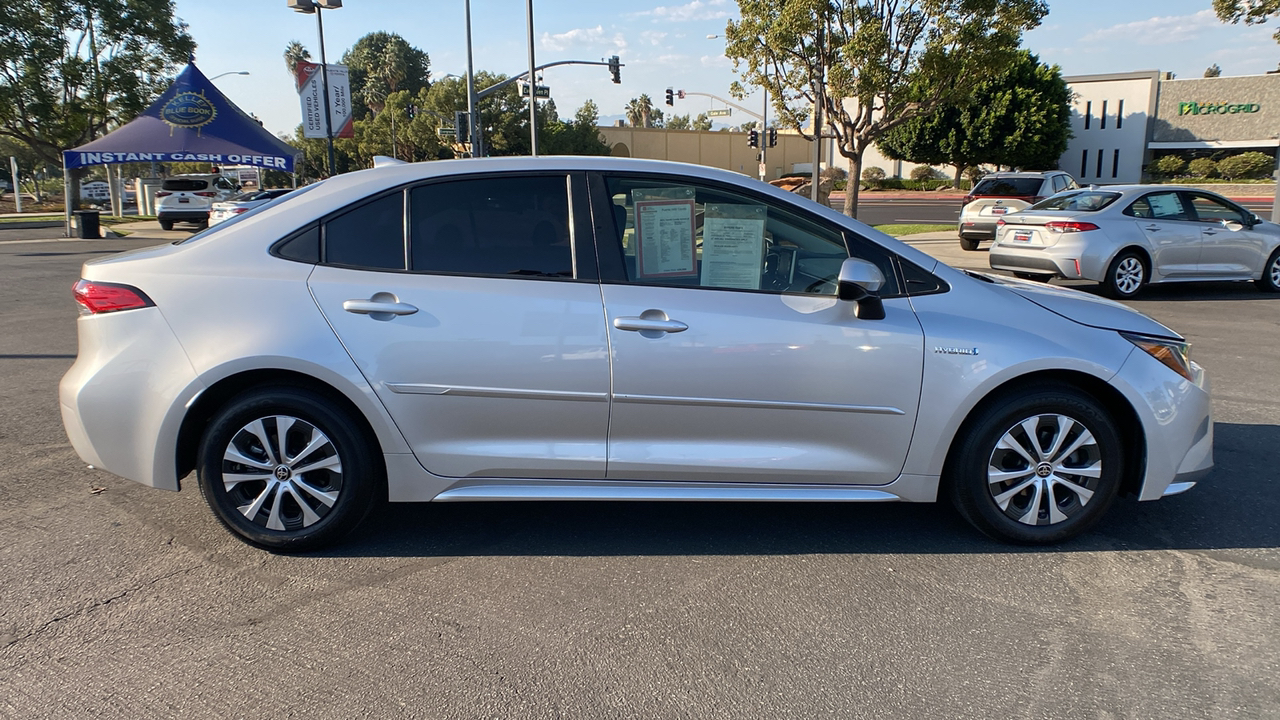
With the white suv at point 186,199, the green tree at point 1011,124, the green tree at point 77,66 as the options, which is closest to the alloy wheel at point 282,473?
the white suv at point 186,199

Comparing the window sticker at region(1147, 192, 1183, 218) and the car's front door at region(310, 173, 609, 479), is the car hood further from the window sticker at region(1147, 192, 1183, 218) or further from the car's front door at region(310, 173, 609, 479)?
the window sticker at region(1147, 192, 1183, 218)

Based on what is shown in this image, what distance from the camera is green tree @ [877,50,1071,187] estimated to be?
43031 mm

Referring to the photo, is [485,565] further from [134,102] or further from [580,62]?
[134,102]

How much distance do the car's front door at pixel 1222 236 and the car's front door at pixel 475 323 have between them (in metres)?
11.1

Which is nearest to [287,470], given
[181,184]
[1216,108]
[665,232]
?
[665,232]

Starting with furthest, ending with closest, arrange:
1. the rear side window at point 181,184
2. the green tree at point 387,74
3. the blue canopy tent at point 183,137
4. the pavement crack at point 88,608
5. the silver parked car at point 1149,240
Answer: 1. the green tree at point 387,74
2. the rear side window at point 181,184
3. the blue canopy tent at point 183,137
4. the silver parked car at point 1149,240
5. the pavement crack at point 88,608

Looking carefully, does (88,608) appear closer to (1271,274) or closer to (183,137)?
(1271,274)

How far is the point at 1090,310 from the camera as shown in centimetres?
382

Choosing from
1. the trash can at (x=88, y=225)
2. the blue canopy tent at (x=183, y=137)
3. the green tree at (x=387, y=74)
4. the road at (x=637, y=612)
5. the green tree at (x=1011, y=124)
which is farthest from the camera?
the green tree at (x=387, y=74)

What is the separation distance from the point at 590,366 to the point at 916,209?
36.5 meters

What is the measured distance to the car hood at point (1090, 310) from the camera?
374cm

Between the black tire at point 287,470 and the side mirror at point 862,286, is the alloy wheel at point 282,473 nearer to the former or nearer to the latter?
the black tire at point 287,470

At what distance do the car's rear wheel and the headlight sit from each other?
10.2 metres

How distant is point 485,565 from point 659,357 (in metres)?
1.16
